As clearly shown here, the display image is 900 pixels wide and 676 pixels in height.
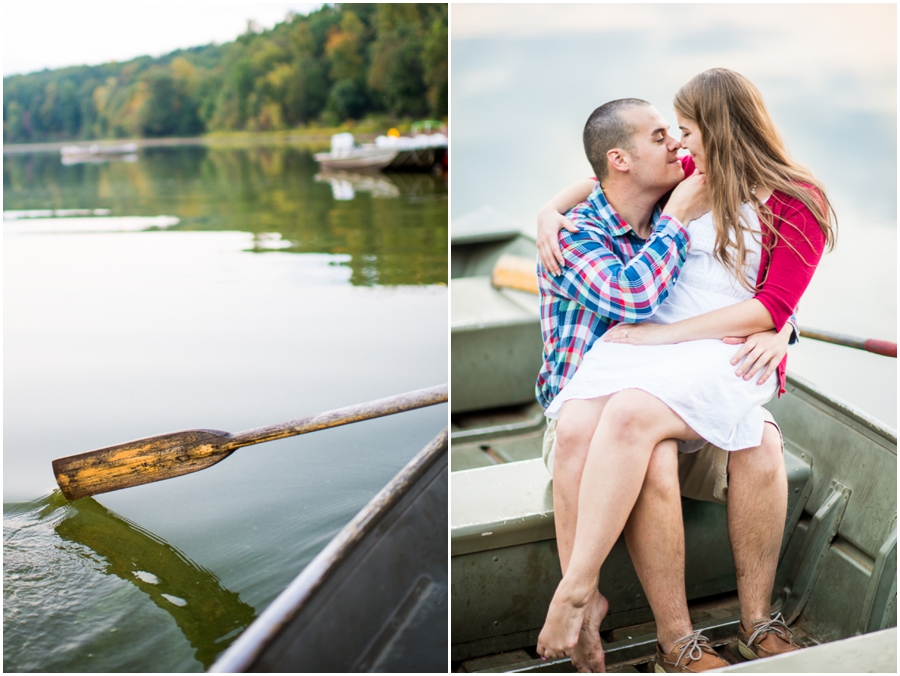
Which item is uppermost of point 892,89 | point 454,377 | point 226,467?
point 892,89

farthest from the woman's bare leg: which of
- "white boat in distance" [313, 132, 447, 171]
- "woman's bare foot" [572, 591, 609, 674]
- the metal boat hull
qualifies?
"white boat in distance" [313, 132, 447, 171]

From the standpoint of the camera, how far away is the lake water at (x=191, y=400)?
188cm

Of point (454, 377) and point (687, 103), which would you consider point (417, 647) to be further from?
point (454, 377)

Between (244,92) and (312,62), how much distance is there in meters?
0.71

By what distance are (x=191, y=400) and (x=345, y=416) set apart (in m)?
1.46

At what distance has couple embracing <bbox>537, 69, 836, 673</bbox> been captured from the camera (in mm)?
1270

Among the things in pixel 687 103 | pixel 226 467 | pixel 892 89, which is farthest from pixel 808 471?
pixel 892 89

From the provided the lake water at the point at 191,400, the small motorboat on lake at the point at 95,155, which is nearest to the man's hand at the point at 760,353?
the lake water at the point at 191,400

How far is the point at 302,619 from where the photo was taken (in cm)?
114

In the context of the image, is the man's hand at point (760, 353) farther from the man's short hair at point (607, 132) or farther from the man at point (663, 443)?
the man's short hair at point (607, 132)

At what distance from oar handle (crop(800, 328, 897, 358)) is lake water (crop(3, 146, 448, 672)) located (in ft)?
4.06

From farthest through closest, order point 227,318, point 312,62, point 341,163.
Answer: point 341,163 → point 227,318 → point 312,62

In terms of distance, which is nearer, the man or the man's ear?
the man

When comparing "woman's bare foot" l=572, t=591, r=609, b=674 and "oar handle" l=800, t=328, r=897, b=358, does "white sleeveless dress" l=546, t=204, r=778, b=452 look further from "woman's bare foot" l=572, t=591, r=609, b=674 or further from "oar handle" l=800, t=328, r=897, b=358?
"oar handle" l=800, t=328, r=897, b=358
